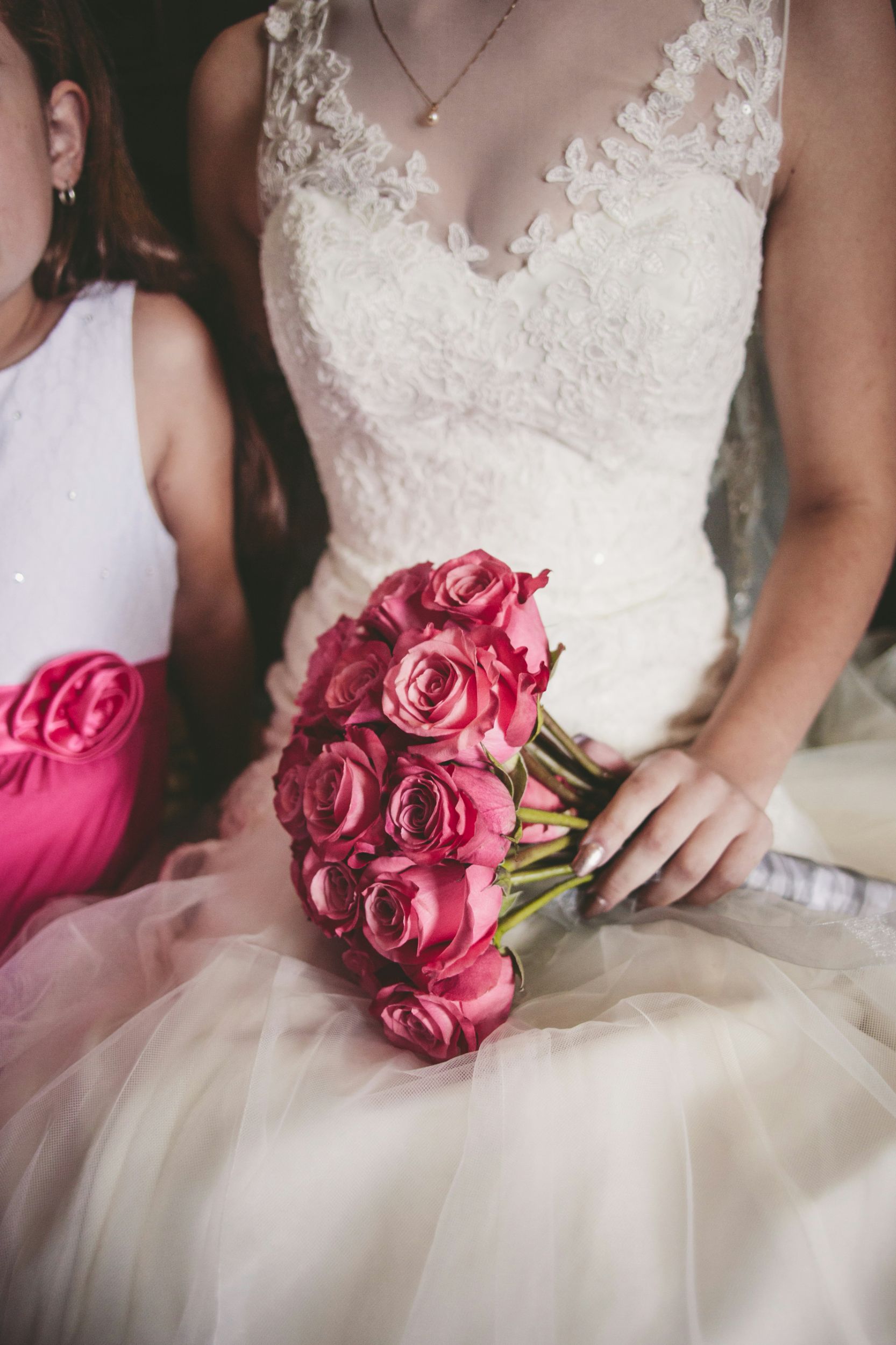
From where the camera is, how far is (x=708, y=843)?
67cm

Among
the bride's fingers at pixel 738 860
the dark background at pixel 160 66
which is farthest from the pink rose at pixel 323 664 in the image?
the dark background at pixel 160 66

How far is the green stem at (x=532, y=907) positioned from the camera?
Result: 1.85 ft

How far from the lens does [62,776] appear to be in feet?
2.76

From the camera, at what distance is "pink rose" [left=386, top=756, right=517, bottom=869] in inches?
19.0

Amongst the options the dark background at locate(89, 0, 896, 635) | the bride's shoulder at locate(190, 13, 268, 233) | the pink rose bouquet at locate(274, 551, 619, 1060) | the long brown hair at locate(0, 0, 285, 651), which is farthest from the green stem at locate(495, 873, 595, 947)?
the dark background at locate(89, 0, 896, 635)

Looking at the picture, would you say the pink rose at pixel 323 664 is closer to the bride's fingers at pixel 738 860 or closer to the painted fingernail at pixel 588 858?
the painted fingernail at pixel 588 858

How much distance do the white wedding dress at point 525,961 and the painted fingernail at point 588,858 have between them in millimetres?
74

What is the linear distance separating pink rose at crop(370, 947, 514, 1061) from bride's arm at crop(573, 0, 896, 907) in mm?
134

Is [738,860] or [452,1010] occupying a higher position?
[738,860]

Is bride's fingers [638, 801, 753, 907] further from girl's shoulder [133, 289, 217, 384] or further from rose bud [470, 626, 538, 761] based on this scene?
girl's shoulder [133, 289, 217, 384]

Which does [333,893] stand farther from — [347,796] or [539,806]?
[539,806]

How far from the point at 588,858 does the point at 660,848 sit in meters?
0.06

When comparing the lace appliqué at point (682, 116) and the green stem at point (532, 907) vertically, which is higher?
the lace appliqué at point (682, 116)

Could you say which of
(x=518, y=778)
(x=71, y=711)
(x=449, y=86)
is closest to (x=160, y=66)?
(x=449, y=86)
